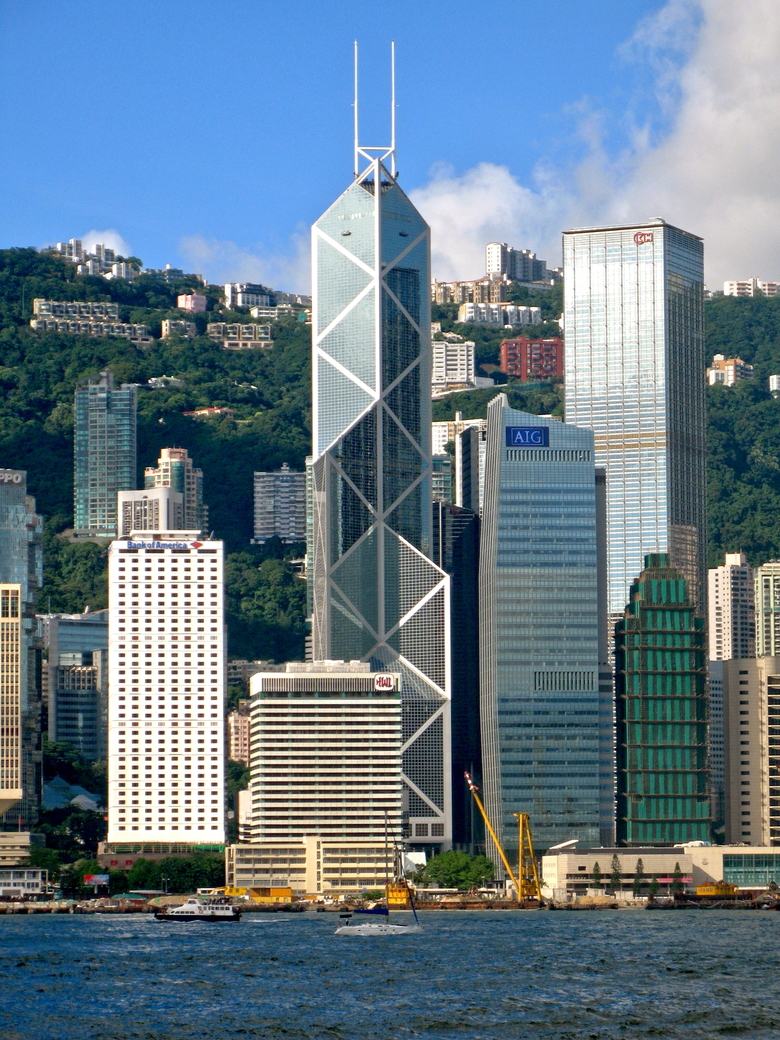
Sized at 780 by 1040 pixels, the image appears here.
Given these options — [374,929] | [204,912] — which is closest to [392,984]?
[374,929]

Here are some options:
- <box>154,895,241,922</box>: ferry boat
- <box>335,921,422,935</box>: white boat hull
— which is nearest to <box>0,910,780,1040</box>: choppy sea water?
<box>335,921,422,935</box>: white boat hull

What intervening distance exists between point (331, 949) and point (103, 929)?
35.3 meters

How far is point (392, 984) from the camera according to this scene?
400 ft

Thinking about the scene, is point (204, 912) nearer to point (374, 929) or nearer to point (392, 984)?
point (374, 929)

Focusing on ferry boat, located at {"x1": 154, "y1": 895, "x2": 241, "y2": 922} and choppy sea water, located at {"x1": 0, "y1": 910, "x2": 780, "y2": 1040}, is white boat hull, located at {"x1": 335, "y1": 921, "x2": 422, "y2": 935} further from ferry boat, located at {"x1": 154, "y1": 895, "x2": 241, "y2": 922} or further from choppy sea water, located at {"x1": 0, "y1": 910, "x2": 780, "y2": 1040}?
ferry boat, located at {"x1": 154, "y1": 895, "x2": 241, "y2": 922}

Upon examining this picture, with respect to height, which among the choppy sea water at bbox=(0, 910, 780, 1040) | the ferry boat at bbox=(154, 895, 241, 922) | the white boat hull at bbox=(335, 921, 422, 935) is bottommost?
the ferry boat at bbox=(154, 895, 241, 922)

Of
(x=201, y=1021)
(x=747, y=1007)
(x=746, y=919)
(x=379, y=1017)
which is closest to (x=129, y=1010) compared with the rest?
(x=201, y=1021)

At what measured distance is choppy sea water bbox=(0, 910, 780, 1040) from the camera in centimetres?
10250

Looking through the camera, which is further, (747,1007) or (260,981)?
(260,981)

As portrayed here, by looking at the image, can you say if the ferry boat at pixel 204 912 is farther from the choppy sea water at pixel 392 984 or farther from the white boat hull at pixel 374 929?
the white boat hull at pixel 374 929

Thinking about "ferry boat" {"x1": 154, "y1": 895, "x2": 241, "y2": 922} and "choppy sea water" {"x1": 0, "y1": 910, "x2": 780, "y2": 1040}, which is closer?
"choppy sea water" {"x1": 0, "y1": 910, "x2": 780, "y2": 1040}

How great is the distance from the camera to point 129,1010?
361 ft

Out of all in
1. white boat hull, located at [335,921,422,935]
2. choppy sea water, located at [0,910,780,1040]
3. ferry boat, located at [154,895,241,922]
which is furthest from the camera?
ferry boat, located at [154,895,241,922]

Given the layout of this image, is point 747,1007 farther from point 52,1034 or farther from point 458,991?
point 52,1034
